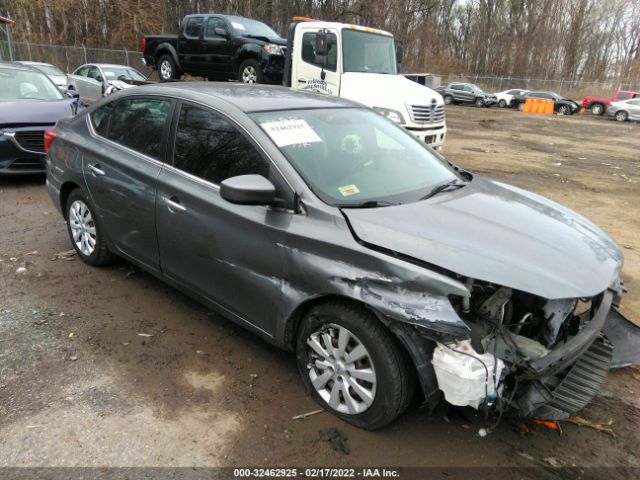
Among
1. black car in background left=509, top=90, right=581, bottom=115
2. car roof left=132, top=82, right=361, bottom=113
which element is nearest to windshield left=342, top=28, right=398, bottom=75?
car roof left=132, top=82, right=361, bottom=113

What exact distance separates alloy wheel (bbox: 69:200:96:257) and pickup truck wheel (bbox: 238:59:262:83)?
7.14 metres

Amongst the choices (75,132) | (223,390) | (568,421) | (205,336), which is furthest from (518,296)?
(75,132)

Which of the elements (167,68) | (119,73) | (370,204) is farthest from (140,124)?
(119,73)

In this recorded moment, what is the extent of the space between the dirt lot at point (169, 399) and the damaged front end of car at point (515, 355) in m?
0.33

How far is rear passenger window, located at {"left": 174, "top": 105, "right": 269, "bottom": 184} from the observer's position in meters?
2.93

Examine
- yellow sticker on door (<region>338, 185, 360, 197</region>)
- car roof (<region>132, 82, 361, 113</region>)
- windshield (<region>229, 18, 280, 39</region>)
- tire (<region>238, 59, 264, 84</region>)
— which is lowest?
yellow sticker on door (<region>338, 185, 360, 197</region>)

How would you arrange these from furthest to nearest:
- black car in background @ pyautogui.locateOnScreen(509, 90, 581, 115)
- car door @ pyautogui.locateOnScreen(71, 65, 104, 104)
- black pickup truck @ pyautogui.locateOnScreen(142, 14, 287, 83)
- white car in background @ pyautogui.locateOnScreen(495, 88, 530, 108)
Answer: white car in background @ pyautogui.locateOnScreen(495, 88, 530, 108) → black car in background @ pyautogui.locateOnScreen(509, 90, 581, 115) → car door @ pyautogui.locateOnScreen(71, 65, 104, 104) → black pickup truck @ pyautogui.locateOnScreen(142, 14, 287, 83)

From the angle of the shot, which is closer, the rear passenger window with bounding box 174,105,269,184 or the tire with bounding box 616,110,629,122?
the rear passenger window with bounding box 174,105,269,184

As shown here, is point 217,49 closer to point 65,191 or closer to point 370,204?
point 65,191

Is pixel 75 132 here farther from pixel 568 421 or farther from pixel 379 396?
pixel 568 421

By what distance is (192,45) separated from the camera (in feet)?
39.0

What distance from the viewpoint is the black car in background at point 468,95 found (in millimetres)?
34312

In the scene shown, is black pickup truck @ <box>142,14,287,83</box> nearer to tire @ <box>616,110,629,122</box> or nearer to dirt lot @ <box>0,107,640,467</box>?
dirt lot @ <box>0,107,640,467</box>

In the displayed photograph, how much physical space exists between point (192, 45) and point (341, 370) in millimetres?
11268
